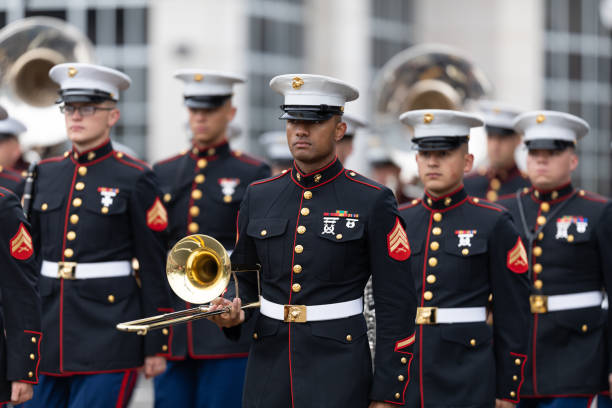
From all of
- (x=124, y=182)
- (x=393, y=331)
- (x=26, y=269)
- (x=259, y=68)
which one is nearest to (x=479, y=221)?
(x=393, y=331)

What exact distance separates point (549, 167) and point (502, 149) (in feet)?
4.82

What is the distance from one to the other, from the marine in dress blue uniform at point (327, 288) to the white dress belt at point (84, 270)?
1.38m

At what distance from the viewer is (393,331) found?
454 centimetres

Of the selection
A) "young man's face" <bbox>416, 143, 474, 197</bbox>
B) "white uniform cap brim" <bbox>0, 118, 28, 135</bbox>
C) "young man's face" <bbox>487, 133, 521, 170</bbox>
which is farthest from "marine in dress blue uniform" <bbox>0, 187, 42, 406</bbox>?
"young man's face" <bbox>487, 133, 521, 170</bbox>

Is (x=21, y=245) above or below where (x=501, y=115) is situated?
below

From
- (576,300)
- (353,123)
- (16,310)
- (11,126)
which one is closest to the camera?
(16,310)

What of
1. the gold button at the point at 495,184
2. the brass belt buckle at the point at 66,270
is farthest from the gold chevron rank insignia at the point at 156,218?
the gold button at the point at 495,184

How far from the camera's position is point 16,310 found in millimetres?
4949

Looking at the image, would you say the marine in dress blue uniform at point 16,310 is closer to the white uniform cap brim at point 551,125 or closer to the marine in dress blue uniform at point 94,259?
the marine in dress blue uniform at point 94,259

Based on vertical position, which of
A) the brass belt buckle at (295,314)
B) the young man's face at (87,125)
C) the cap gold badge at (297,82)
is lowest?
the brass belt buckle at (295,314)

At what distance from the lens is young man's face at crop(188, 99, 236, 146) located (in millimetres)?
6723

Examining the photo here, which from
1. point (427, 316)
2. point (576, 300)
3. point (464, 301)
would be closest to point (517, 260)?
point (464, 301)

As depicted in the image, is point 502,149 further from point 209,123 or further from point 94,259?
point 94,259

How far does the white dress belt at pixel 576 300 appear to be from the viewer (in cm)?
645
